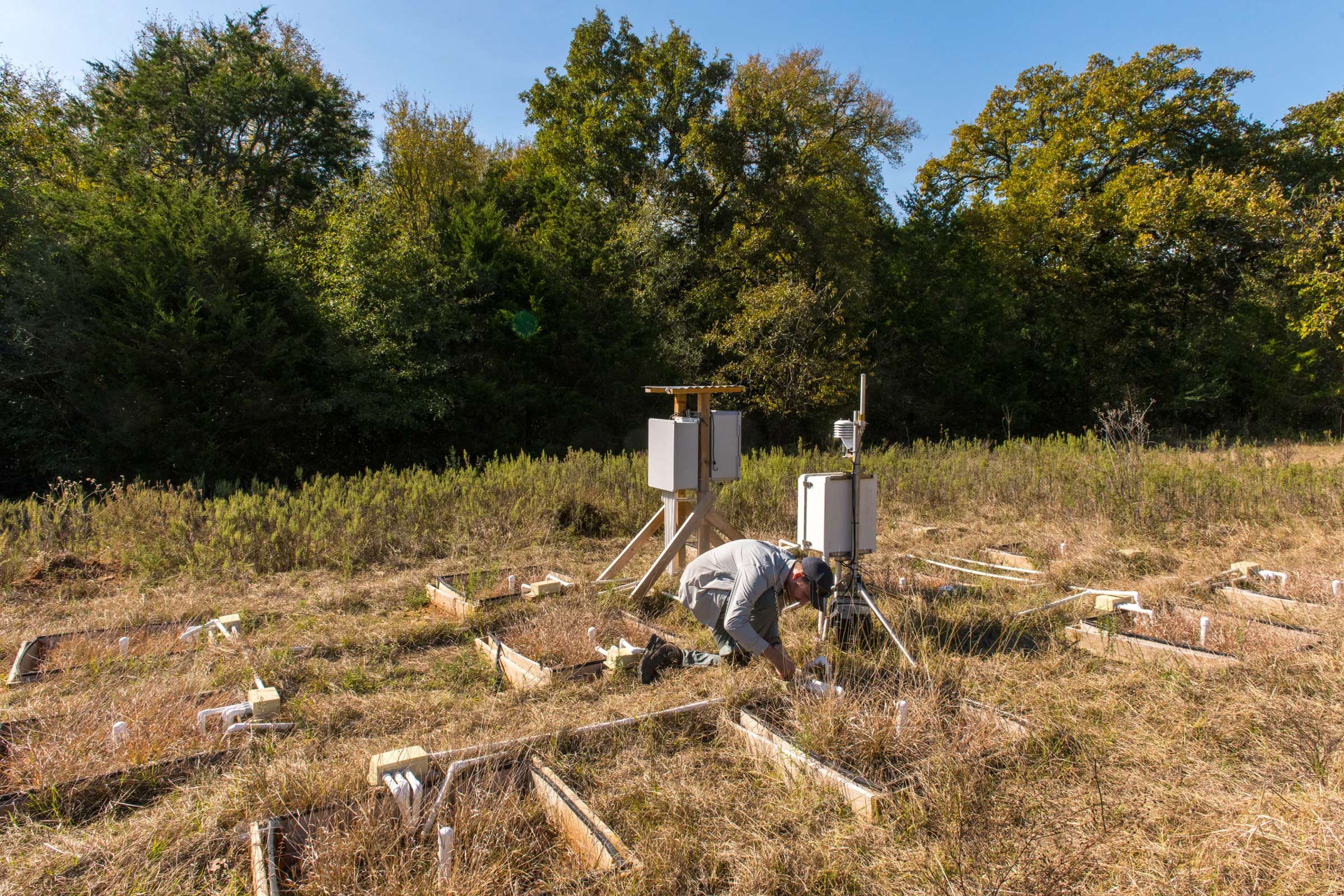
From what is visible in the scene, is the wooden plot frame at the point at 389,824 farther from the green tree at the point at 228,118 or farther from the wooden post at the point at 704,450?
the green tree at the point at 228,118

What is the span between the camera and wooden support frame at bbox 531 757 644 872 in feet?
8.22

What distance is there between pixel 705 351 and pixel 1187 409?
48.6ft

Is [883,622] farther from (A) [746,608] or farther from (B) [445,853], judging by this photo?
(B) [445,853]

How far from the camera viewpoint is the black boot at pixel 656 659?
4180 mm

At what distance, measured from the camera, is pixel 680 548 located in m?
5.91

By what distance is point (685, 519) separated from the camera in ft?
19.6

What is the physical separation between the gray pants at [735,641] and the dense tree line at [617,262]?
10410 millimetres

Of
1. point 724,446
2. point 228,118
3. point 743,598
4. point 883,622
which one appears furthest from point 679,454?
point 228,118

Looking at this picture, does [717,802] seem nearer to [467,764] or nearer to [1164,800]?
[467,764]

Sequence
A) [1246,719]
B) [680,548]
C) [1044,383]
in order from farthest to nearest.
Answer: [1044,383] < [680,548] < [1246,719]

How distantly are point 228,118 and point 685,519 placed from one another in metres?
17.0

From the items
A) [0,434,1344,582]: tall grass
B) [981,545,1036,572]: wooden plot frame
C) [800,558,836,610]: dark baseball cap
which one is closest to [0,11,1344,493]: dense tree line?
[0,434,1344,582]: tall grass

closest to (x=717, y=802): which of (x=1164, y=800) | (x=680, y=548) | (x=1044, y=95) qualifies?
(x=1164, y=800)

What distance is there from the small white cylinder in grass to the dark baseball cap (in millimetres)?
2083
